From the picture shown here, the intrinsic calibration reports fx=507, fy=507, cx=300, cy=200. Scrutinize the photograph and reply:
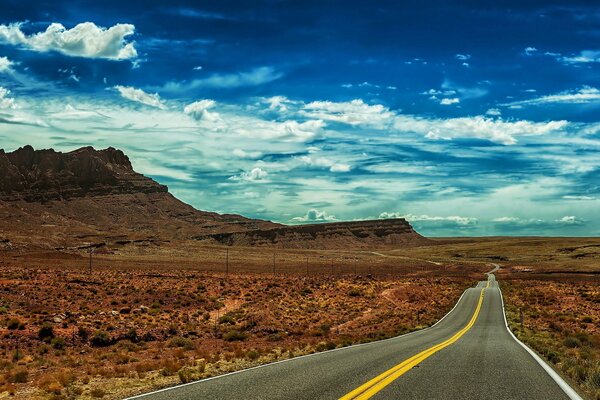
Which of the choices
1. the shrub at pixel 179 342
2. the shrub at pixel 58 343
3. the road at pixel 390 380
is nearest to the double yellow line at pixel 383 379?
the road at pixel 390 380

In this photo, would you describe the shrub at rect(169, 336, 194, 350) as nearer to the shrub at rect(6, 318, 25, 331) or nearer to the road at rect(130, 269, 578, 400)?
the shrub at rect(6, 318, 25, 331)

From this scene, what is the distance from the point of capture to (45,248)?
135m

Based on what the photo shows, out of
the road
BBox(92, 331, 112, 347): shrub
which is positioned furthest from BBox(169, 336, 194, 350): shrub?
the road

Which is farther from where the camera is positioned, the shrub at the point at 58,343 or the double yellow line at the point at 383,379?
the shrub at the point at 58,343

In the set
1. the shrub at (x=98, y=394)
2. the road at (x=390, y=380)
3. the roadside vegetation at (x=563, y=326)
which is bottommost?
the roadside vegetation at (x=563, y=326)

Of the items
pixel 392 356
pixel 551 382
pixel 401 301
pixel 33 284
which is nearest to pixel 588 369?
pixel 551 382

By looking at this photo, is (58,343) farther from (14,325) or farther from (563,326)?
(563,326)

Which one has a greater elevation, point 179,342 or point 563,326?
point 179,342

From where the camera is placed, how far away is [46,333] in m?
30.9

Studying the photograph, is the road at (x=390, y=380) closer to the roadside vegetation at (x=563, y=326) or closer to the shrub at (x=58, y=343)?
the roadside vegetation at (x=563, y=326)

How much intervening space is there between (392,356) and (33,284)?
47.4 meters

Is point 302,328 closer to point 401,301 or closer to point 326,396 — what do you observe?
point 401,301

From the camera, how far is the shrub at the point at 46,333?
3033 centimetres

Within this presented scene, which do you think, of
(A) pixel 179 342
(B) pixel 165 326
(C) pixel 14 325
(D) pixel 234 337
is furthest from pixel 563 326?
(C) pixel 14 325
